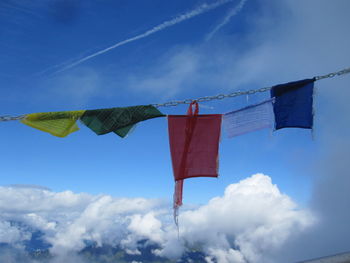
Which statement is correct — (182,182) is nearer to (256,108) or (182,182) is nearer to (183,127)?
(183,127)

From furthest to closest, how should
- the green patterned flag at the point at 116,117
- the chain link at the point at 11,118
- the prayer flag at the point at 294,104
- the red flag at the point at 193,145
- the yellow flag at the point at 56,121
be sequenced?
the prayer flag at the point at 294,104
the red flag at the point at 193,145
the green patterned flag at the point at 116,117
the yellow flag at the point at 56,121
the chain link at the point at 11,118

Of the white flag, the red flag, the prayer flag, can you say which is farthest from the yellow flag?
the prayer flag

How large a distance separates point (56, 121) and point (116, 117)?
138 centimetres

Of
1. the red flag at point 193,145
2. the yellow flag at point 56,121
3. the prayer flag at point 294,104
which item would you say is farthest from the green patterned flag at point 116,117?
the prayer flag at point 294,104

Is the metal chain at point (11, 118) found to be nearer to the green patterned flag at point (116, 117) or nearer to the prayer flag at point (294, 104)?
the green patterned flag at point (116, 117)

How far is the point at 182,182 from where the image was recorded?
751 cm

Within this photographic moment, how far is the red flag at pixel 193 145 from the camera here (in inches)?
286

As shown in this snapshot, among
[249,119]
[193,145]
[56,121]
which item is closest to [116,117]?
[56,121]

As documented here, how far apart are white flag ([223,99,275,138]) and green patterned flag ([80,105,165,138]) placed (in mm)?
1885

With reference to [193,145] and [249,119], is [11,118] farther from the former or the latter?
[249,119]

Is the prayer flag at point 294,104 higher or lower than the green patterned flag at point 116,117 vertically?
higher

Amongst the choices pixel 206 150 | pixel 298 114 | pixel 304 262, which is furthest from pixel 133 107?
pixel 304 262

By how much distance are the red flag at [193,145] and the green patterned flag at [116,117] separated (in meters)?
0.64

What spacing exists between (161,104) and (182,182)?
2203 mm
